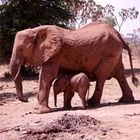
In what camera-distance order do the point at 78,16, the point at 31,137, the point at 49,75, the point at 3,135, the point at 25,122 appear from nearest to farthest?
the point at 31,137 → the point at 3,135 → the point at 25,122 → the point at 49,75 → the point at 78,16

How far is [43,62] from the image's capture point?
1129 cm

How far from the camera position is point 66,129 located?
838 cm

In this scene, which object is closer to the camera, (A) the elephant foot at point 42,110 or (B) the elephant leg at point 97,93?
(A) the elephant foot at point 42,110

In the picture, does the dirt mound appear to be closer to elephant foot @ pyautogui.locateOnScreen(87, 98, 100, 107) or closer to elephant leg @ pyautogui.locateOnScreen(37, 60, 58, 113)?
elephant leg @ pyautogui.locateOnScreen(37, 60, 58, 113)

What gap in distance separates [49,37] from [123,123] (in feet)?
11.8

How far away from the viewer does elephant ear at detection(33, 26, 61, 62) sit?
11172 millimetres

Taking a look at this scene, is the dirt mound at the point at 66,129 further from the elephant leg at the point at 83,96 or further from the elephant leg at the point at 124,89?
the elephant leg at the point at 124,89

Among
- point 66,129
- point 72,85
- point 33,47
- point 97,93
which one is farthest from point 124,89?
point 66,129

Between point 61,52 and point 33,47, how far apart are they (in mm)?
710

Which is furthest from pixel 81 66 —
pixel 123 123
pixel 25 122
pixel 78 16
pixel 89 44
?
pixel 78 16

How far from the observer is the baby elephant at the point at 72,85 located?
1102 centimetres

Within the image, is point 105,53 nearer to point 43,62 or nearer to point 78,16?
point 43,62

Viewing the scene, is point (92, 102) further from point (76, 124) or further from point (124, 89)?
point (76, 124)

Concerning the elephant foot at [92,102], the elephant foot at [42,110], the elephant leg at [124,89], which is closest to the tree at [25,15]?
the elephant leg at [124,89]
